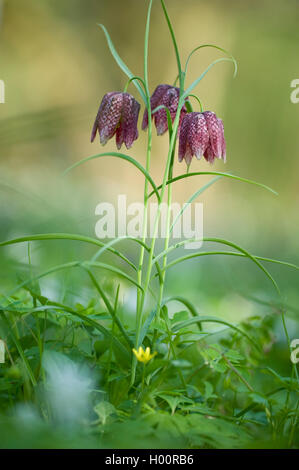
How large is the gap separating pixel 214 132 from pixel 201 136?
1.5 inches

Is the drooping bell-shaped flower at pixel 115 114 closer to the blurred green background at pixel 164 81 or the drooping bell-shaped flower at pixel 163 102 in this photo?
the drooping bell-shaped flower at pixel 163 102

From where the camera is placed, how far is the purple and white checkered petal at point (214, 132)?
907mm

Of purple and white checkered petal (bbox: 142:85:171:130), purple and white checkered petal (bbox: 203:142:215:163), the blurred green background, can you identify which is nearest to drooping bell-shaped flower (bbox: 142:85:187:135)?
purple and white checkered petal (bbox: 142:85:171:130)

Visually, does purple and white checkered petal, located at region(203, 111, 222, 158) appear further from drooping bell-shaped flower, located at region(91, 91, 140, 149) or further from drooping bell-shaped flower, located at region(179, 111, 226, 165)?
drooping bell-shaped flower, located at region(91, 91, 140, 149)

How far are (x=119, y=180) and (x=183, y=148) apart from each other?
2.63 m

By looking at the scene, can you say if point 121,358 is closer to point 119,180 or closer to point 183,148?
point 183,148

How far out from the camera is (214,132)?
3.00ft

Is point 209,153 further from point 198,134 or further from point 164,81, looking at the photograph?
point 164,81

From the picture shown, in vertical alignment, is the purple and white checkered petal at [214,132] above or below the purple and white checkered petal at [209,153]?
above

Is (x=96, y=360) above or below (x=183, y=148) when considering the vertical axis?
below

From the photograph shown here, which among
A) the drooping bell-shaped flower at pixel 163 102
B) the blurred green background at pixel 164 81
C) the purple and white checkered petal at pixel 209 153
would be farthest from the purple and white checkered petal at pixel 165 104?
the blurred green background at pixel 164 81
